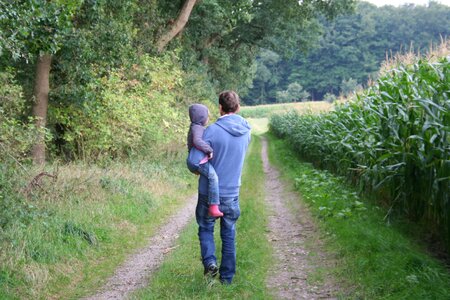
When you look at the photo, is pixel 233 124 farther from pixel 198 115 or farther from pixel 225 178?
pixel 225 178

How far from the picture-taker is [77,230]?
6.97 m

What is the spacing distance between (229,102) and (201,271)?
7.20 feet

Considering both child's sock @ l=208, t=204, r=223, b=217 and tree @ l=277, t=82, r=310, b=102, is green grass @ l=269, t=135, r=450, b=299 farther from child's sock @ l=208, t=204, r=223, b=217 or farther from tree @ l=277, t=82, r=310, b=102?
tree @ l=277, t=82, r=310, b=102

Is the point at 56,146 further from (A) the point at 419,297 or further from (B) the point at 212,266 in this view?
(A) the point at 419,297

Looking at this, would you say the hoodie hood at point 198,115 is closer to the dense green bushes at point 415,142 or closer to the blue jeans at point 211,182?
the blue jeans at point 211,182

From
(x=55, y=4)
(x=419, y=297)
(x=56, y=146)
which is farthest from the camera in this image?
(x=56, y=146)

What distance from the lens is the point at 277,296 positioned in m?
4.89

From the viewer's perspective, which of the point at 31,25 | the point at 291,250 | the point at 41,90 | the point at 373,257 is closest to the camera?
the point at 373,257

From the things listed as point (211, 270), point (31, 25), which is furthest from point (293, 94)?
point (211, 270)

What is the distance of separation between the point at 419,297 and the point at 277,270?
2116 millimetres

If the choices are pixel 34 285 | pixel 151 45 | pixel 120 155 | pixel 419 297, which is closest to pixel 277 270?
pixel 419 297

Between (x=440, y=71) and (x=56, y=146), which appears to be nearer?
(x=440, y=71)

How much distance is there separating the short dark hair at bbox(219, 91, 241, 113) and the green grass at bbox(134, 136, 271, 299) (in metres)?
1.95

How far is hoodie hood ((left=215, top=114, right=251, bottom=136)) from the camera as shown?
471 centimetres
